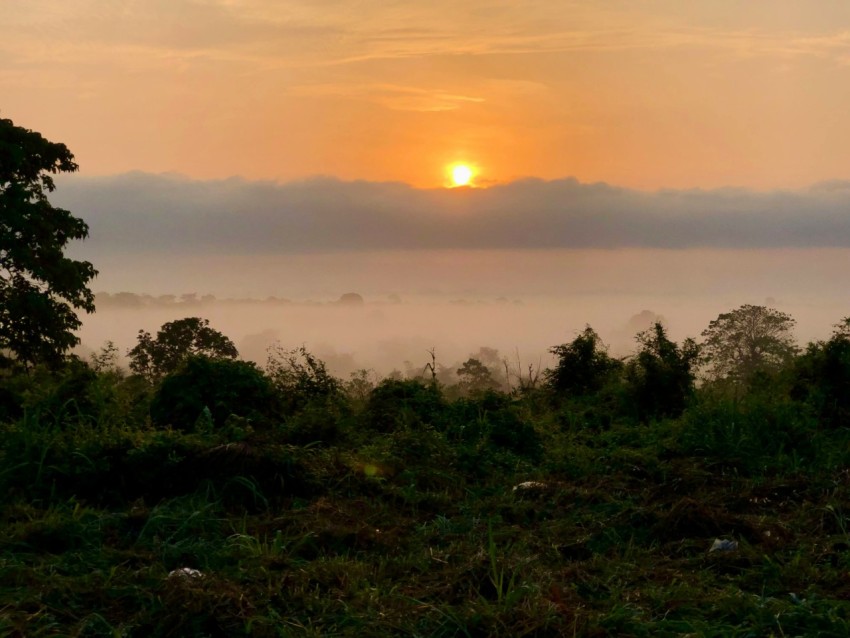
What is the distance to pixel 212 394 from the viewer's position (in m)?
9.41

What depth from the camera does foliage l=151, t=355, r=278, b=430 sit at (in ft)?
30.5

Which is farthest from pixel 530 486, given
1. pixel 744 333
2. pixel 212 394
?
pixel 744 333

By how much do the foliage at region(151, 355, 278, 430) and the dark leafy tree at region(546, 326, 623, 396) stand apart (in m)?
4.79

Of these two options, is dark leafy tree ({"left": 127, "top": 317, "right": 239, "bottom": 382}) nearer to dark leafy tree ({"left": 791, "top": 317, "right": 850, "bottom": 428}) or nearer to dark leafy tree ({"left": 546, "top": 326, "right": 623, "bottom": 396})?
dark leafy tree ({"left": 546, "top": 326, "right": 623, "bottom": 396})

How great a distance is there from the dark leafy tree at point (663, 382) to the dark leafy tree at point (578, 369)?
58.5 inches

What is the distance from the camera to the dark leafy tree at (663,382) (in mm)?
11086

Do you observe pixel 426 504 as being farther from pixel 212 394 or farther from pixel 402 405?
pixel 212 394

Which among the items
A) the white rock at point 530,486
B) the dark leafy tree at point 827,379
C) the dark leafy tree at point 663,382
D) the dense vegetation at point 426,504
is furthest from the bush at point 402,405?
the dark leafy tree at point 827,379

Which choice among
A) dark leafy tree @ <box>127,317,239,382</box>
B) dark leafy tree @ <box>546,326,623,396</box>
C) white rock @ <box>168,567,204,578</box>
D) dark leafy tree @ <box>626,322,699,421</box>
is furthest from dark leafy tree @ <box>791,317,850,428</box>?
dark leafy tree @ <box>127,317,239,382</box>

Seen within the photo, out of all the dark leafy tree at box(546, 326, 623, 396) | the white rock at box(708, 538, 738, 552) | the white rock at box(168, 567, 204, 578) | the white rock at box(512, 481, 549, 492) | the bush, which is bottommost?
the white rock at box(708, 538, 738, 552)

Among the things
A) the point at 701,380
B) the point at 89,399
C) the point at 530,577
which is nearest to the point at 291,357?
Result: the point at 89,399

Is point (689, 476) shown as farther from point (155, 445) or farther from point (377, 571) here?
point (155, 445)

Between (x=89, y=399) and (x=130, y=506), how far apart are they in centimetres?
247

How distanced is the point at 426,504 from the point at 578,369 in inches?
249
